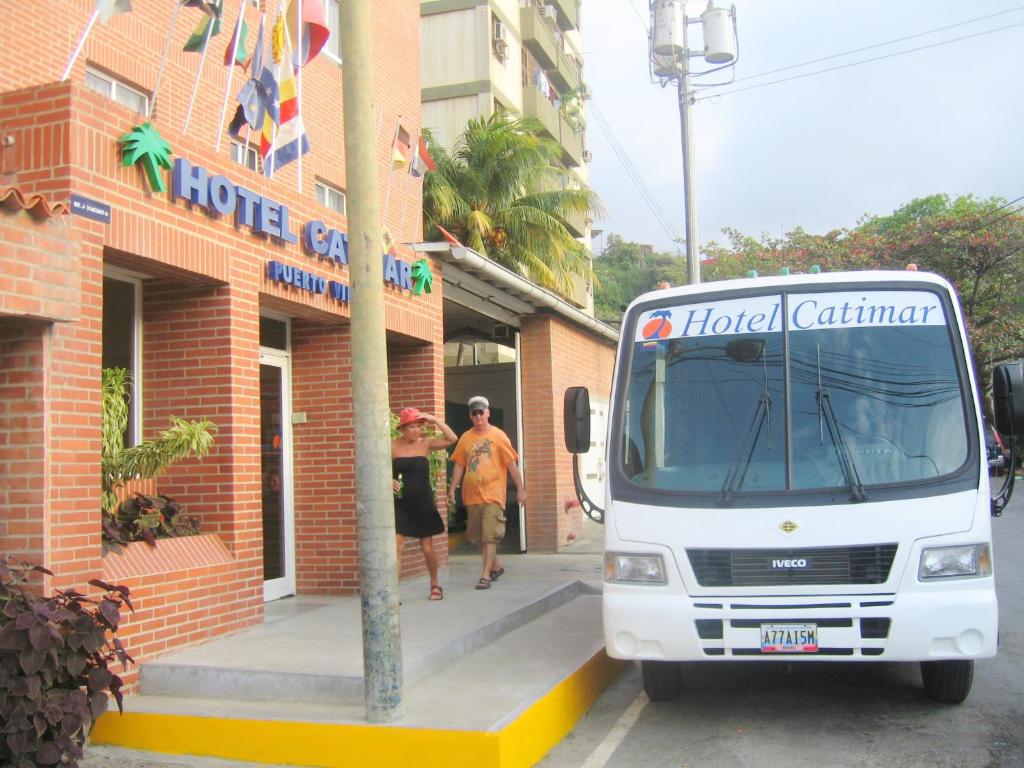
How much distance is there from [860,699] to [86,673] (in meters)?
4.65

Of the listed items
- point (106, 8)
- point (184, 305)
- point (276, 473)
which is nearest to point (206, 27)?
point (106, 8)

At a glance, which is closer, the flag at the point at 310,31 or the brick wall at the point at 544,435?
the flag at the point at 310,31

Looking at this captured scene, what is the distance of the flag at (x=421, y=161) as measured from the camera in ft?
37.2

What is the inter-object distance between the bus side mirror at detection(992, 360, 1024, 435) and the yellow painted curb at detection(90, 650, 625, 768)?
3.22 metres

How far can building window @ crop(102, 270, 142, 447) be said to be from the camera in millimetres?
7320

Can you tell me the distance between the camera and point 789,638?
542cm

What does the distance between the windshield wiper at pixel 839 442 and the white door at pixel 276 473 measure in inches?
208

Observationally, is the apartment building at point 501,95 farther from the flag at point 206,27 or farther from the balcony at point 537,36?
the flag at point 206,27

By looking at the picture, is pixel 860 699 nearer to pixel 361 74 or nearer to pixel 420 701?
pixel 420 701

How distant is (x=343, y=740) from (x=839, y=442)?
328 centimetres

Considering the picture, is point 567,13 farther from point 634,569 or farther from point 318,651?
point 634,569

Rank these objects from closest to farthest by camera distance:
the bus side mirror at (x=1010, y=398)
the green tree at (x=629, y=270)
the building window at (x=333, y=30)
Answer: the bus side mirror at (x=1010, y=398) < the building window at (x=333, y=30) < the green tree at (x=629, y=270)

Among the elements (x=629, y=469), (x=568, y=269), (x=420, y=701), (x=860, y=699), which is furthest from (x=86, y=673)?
(x=568, y=269)

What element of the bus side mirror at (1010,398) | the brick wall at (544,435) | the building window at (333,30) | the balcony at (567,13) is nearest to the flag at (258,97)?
the building window at (333,30)
